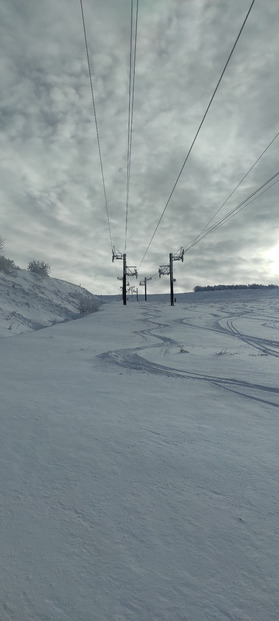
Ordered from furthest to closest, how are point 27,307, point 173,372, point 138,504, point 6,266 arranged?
point 6,266 < point 27,307 < point 173,372 < point 138,504

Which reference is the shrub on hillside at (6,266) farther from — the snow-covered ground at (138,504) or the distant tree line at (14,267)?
the snow-covered ground at (138,504)

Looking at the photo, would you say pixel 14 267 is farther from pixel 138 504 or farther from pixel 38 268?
pixel 138 504

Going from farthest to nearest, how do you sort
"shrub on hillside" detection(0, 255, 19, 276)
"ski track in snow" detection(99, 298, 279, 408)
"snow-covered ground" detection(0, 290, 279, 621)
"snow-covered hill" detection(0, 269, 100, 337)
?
"shrub on hillside" detection(0, 255, 19, 276) → "snow-covered hill" detection(0, 269, 100, 337) → "ski track in snow" detection(99, 298, 279, 408) → "snow-covered ground" detection(0, 290, 279, 621)

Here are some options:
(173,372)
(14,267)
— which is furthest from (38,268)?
(173,372)

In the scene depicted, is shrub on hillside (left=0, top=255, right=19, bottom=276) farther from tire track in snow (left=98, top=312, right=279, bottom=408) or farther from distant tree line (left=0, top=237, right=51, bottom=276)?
tire track in snow (left=98, top=312, right=279, bottom=408)

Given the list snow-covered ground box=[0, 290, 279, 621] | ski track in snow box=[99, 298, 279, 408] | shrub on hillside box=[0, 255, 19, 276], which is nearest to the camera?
snow-covered ground box=[0, 290, 279, 621]

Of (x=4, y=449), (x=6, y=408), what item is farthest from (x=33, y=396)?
(x=4, y=449)

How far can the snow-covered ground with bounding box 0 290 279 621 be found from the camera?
1033 millimetres

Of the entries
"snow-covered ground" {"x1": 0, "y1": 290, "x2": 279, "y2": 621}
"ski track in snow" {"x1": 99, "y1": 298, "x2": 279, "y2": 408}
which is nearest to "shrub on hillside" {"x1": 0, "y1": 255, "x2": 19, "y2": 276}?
"ski track in snow" {"x1": 99, "y1": 298, "x2": 279, "y2": 408}

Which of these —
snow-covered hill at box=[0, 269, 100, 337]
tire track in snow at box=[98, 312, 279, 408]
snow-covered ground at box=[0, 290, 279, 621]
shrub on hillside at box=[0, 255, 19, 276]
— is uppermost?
shrub on hillside at box=[0, 255, 19, 276]

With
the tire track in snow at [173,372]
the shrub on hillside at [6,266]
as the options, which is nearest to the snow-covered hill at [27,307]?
the shrub on hillside at [6,266]

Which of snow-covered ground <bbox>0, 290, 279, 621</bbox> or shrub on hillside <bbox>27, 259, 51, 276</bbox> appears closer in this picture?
snow-covered ground <bbox>0, 290, 279, 621</bbox>

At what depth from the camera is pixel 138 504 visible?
1.49 m

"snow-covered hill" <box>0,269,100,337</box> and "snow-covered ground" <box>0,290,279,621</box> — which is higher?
"snow-covered hill" <box>0,269,100,337</box>
